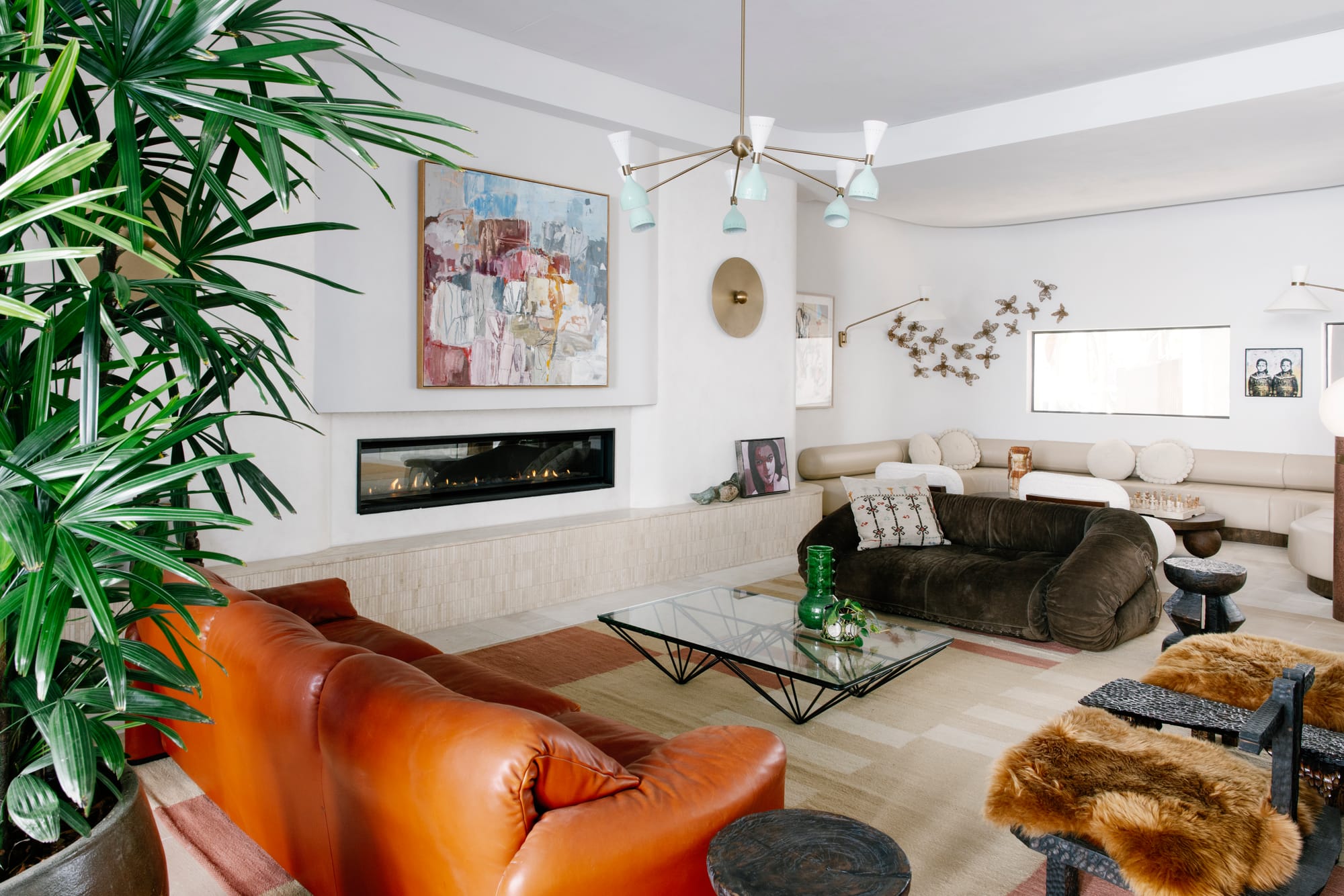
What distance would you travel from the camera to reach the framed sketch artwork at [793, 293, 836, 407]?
25.4 ft

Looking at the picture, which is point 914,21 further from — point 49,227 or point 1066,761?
point 49,227

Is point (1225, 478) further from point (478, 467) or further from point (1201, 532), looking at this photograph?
point (478, 467)

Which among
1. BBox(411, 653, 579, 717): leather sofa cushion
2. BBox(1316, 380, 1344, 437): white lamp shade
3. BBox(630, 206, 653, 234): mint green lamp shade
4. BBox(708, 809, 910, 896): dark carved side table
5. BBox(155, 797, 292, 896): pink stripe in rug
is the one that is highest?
BBox(630, 206, 653, 234): mint green lamp shade

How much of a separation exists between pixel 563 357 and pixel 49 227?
3.99 m

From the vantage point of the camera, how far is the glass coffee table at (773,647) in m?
3.02

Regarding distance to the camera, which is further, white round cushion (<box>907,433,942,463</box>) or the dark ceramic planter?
white round cushion (<box>907,433,942,463</box>)

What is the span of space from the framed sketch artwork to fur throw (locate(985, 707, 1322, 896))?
5.66 metres

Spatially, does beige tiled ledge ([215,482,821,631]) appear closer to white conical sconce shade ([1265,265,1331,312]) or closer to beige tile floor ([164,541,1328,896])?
beige tile floor ([164,541,1328,896])

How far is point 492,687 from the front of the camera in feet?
8.14

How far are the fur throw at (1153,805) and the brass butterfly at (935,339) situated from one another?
7.00m

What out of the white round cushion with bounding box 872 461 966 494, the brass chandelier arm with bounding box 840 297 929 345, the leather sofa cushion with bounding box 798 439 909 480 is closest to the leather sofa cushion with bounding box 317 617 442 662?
the white round cushion with bounding box 872 461 966 494

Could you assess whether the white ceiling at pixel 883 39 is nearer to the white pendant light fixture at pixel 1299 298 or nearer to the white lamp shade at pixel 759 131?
the white lamp shade at pixel 759 131

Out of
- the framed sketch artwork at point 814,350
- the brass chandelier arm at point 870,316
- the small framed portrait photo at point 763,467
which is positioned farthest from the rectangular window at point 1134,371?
the small framed portrait photo at point 763,467

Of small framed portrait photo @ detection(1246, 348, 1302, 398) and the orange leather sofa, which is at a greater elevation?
small framed portrait photo @ detection(1246, 348, 1302, 398)
